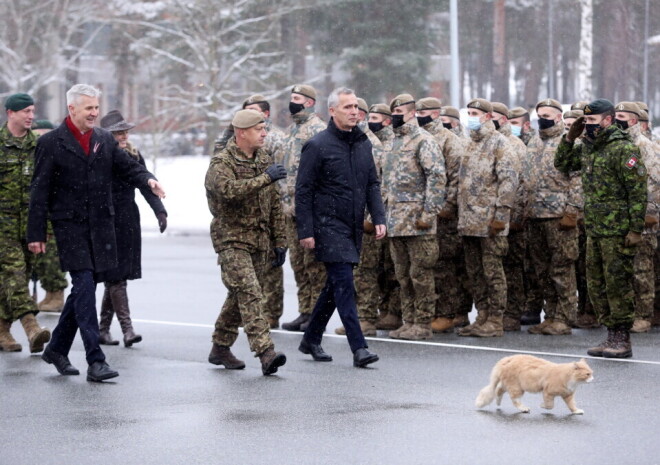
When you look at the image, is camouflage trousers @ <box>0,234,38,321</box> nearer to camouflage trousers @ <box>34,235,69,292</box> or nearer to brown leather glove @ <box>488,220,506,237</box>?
camouflage trousers @ <box>34,235,69,292</box>

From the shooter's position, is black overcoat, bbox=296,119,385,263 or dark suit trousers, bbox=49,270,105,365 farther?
black overcoat, bbox=296,119,385,263

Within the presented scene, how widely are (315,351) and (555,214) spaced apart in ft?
9.84

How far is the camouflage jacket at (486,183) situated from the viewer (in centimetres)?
1209

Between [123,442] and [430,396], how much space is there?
Answer: 234cm

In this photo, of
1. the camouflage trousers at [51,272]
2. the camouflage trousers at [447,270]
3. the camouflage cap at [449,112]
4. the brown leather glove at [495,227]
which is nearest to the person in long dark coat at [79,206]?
the brown leather glove at [495,227]

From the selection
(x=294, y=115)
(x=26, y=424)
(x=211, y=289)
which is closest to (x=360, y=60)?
(x=211, y=289)

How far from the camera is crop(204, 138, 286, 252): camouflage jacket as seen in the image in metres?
9.91

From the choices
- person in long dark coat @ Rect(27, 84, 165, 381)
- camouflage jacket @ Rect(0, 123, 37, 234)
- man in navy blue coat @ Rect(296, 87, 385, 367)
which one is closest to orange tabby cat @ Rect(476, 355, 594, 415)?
man in navy blue coat @ Rect(296, 87, 385, 367)

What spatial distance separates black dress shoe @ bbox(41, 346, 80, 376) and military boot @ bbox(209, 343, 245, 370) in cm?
105

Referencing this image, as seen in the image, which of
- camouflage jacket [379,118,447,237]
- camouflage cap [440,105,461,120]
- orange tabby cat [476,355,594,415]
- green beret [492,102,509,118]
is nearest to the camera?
orange tabby cat [476,355,594,415]

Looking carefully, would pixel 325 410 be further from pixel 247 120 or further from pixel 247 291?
pixel 247 120

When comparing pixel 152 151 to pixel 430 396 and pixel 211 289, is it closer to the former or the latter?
pixel 211 289

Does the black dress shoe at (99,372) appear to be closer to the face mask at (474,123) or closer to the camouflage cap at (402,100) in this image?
the camouflage cap at (402,100)

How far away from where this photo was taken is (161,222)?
10.9 metres
